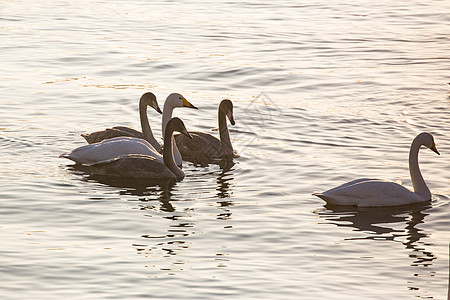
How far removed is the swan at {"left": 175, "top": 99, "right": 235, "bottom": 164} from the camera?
14383 mm

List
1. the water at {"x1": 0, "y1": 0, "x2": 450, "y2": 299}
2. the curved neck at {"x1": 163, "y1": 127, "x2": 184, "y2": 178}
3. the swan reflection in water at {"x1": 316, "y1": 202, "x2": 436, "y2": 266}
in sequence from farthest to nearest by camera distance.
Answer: the curved neck at {"x1": 163, "y1": 127, "x2": 184, "y2": 178} → the swan reflection in water at {"x1": 316, "y1": 202, "x2": 436, "y2": 266} → the water at {"x1": 0, "y1": 0, "x2": 450, "y2": 299}

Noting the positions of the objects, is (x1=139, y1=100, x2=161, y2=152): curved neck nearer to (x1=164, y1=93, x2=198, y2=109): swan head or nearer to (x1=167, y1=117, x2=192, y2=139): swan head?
(x1=164, y1=93, x2=198, y2=109): swan head

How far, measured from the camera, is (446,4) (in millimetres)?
31797

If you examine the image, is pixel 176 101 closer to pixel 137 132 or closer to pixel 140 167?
pixel 137 132

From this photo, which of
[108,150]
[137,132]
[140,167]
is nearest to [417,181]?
[140,167]

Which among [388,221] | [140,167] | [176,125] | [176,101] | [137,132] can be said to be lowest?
[388,221]

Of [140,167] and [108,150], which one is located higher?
[108,150]

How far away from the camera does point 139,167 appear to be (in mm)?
12953

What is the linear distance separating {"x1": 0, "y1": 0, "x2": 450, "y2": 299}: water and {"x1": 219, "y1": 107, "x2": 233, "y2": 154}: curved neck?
29 cm

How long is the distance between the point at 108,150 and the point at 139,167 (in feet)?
1.77

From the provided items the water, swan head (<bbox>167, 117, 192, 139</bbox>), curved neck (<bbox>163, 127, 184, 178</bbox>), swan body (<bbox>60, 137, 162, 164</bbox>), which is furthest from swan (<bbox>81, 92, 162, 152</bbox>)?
curved neck (<bbox>163, 127, 184, 178</bbox>)

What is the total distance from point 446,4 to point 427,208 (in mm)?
21434

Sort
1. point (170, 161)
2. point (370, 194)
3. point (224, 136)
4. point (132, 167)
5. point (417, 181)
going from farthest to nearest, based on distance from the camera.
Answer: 1. point (224, 136)
2. point (170, 161)
3. point (132, 167)
4. point (417, 181)
5. point (370, 194)

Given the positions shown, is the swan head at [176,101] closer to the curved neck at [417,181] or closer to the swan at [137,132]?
the swan at [137,132]
